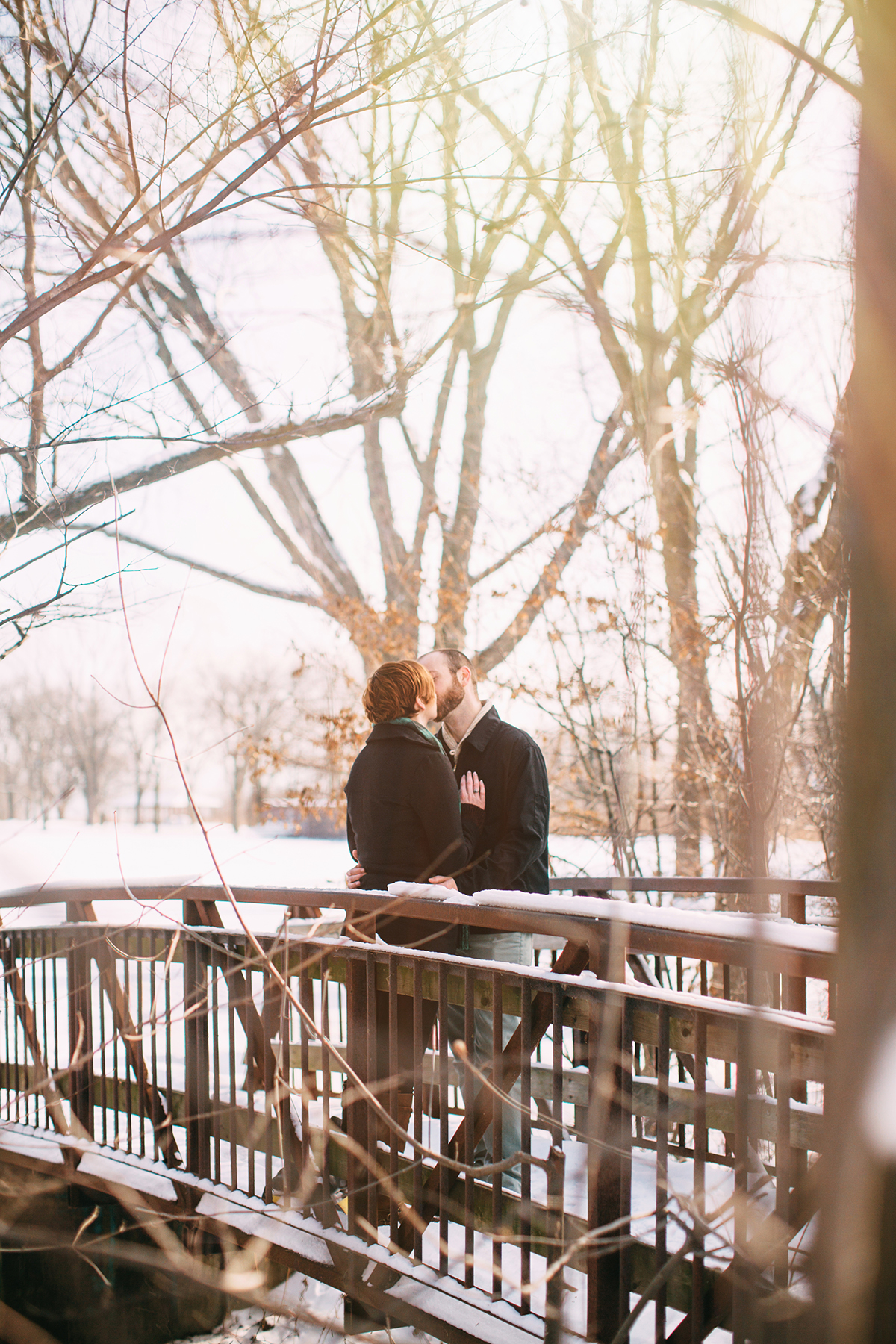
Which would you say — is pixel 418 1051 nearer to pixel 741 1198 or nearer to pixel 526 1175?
pixel 526 1175

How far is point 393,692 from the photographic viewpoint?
322 centimetres

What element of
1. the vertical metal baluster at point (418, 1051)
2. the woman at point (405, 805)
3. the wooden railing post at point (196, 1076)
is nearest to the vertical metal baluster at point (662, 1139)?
the vertical metal baluster at point (418, 1051)

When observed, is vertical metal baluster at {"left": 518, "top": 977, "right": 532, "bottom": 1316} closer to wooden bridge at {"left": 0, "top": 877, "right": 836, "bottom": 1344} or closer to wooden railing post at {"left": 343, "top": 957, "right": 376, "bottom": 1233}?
wooden bridge at {"left": 0, "top": 877, "right": 836, "bottom": 1344}

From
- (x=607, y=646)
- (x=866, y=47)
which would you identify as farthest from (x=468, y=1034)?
(x=607, y=646)

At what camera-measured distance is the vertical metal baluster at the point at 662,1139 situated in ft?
6.02

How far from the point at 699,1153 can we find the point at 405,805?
152cm

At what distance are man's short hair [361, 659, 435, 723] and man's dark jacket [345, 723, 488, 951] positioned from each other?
0.15 ft

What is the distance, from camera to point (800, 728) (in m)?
5.95

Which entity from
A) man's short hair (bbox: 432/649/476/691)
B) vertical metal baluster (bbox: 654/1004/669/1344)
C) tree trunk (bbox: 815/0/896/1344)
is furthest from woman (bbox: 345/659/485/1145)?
tree trunk (bbox: 815/0/896/1344)

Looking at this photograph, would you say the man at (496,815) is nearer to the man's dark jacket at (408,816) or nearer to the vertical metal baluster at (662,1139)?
the man's dark jacket at (408,816)

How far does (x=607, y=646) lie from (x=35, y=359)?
5567 millimetres

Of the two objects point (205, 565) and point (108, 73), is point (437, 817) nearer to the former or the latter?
point (108, 73)

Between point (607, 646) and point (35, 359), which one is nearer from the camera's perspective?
point (35, 359)

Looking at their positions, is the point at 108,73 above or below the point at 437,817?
above
